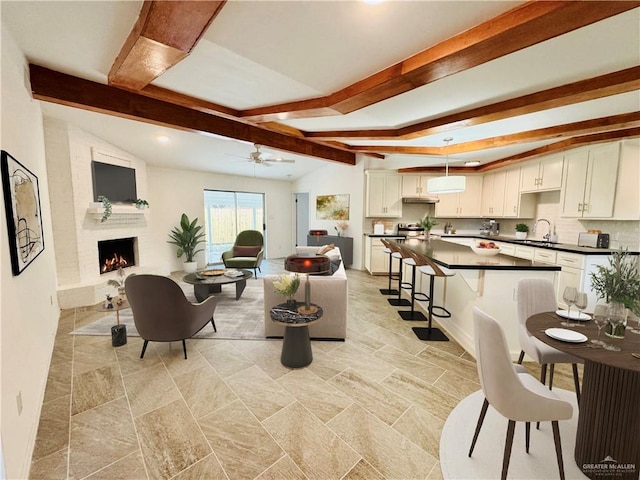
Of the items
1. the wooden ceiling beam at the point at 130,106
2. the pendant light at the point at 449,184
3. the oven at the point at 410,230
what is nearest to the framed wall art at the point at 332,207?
the oven at the point at 410,230

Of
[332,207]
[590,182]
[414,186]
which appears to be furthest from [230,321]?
[590,182]

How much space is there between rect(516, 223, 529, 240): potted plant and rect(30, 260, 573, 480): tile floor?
367 cm

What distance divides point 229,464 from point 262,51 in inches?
106

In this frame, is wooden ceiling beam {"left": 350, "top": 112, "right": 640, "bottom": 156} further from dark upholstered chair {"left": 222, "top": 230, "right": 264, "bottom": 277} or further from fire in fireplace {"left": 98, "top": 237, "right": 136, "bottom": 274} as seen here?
fire in fireplace {"left": 98, "top": 237, "right": 136, "bottom": 274}

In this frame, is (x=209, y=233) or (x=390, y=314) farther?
(x=209, y=233)

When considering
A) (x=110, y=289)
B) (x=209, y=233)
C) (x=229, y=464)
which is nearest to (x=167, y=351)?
(x=229, y=464)

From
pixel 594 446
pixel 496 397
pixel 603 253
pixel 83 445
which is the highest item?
pixel 603 253

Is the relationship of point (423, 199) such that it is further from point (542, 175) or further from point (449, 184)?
point (449, 184)

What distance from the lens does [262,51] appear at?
6.42 feet

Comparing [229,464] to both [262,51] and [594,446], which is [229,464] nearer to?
[594,446]

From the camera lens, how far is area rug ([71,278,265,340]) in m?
3.16

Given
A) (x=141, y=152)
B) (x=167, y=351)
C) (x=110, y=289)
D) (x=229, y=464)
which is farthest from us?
(x=141, y=152)

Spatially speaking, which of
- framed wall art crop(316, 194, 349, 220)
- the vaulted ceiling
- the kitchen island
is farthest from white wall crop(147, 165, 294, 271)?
the kitchen island

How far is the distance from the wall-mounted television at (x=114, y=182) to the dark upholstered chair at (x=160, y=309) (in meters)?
2.77
